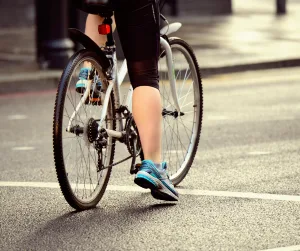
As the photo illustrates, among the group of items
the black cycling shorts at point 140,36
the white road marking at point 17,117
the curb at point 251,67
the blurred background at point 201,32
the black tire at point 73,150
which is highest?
the black cycling shorts at point 140,36

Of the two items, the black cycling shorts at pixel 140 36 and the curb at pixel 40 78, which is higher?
the black cycling shorts at pixel 140 36

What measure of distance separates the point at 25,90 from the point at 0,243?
7.88 m

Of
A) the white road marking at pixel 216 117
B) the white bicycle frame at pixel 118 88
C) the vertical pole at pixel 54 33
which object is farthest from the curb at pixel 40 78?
the white bicycle frame at pixel 118 88

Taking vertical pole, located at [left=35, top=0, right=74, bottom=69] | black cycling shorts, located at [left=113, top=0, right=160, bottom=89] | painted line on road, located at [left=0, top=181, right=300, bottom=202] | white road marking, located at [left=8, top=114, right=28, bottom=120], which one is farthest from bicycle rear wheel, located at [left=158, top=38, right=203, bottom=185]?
vertical pole, located at [left=35, top=0, right=74, bottom=69]

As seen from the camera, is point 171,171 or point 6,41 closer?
point 171,171

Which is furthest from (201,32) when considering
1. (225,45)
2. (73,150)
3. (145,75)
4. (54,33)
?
(145,75)

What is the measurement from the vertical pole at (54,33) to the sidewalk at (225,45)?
25 cm

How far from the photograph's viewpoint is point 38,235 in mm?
5184

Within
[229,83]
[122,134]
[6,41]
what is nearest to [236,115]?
[229,83]

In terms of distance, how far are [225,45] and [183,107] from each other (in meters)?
10.0

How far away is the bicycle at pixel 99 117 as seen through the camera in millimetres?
5430

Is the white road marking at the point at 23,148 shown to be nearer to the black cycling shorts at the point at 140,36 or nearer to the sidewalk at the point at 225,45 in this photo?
the black cycling shorts at the point at 140,36

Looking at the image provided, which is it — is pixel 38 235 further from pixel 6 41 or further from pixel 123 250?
pixel 6 41

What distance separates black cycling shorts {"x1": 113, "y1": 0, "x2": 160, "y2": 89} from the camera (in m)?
5.59
